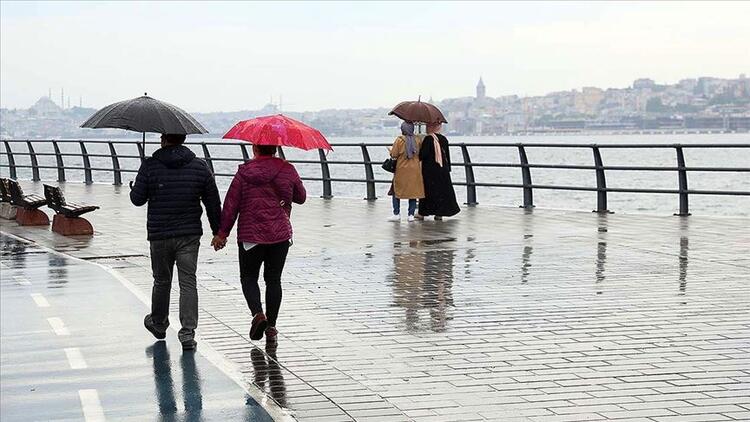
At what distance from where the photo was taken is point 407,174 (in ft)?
71.6

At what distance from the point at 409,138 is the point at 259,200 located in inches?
450

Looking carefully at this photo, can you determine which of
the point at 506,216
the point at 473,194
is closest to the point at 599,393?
the point at 506,216

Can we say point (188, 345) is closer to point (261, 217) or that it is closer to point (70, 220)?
point (261, 217)

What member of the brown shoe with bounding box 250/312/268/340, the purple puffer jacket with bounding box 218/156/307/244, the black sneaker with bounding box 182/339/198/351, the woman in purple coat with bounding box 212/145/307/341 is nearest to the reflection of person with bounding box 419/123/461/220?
the woman in purple coat with bounding box 212/145/307/341

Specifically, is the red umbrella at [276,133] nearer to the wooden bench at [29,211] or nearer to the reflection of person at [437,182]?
the reflection of person at [437,182]

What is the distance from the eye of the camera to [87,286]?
13.9 metres

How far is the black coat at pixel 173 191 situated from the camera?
10359mm

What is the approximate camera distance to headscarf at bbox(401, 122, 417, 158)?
70.7 ft

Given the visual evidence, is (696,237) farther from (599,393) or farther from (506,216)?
(599,393)

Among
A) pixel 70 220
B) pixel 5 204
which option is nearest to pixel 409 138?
pixel 70 220

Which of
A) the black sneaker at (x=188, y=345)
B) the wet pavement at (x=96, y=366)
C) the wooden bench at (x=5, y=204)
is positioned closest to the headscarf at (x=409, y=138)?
the wooden bench at (x=5, y=204)

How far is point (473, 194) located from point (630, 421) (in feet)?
62.9

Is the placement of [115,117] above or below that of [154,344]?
above

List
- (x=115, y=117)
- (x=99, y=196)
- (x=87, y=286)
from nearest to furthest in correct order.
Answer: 1. (x=115, y=117)
2. (x=87, y=286)
3. (x=99, y=196)
